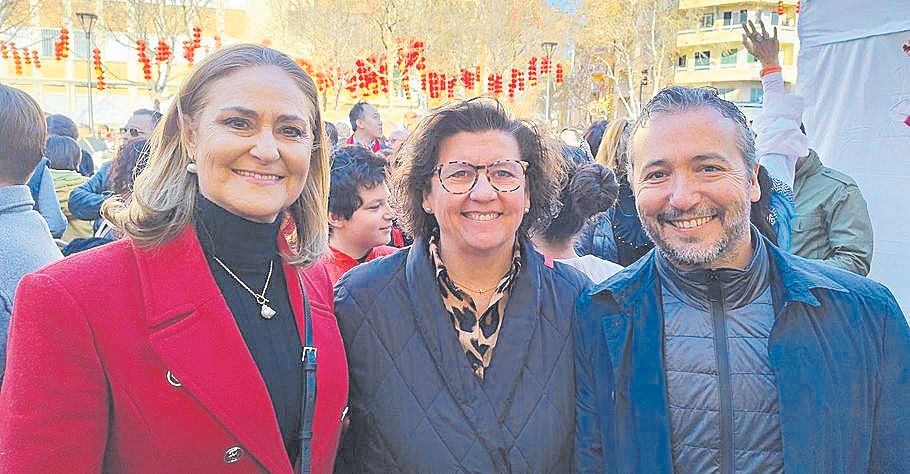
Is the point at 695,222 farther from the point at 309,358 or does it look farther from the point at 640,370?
the point at 309,358

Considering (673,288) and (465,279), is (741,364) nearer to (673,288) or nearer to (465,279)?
(673,288)

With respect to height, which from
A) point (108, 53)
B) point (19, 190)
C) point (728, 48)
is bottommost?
point (19, 190)

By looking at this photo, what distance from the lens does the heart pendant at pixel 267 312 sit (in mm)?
1865

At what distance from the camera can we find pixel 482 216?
2.20 m

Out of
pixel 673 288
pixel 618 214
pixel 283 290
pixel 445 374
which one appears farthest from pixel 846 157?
pixel 283 290

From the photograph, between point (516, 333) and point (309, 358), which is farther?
point (516, 333)

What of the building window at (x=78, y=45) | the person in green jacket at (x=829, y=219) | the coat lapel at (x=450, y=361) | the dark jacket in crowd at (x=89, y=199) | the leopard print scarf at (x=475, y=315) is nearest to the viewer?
the coat lapel at (x=450, y=361)

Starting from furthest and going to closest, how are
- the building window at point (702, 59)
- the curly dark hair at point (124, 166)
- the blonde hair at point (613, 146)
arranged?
1. the building window at point (702, 59)
2. the blonde hair at point (613, 146)
3. the curly dark hair at point (124, 166)

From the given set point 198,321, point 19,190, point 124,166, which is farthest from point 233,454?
point 124,166

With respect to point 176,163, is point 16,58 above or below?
above

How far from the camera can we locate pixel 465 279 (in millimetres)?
2260

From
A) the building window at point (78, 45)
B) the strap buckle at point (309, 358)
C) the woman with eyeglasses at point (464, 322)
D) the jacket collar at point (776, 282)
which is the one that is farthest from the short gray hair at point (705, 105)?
the building window at point (78, 45)

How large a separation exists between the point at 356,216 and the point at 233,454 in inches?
75.7

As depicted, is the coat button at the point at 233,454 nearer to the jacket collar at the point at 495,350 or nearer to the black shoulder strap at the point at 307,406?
the black shoulder strap at the point at 307,406
